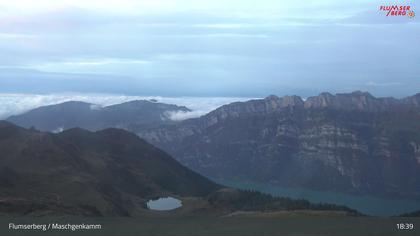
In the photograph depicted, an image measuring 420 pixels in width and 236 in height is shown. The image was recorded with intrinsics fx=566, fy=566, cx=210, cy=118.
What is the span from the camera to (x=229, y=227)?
55000 millimetres

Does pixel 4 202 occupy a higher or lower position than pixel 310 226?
lower

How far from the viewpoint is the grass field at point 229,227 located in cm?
5119

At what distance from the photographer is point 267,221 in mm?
58375

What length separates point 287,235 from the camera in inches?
1991

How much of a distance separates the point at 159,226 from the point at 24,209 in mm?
139647

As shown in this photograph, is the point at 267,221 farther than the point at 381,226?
Yes

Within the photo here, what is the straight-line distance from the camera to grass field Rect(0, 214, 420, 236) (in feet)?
168

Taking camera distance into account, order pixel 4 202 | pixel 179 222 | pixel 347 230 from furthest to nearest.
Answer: pixel 4 202, pixel 179 222, pixel 347 230

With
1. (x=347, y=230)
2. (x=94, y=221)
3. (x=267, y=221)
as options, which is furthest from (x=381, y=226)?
(x=94, y=221)

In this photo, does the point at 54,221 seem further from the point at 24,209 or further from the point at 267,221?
the point at 24,209

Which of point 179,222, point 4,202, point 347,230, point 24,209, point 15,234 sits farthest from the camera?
point 4,202

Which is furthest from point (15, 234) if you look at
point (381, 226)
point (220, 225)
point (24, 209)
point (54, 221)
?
point (24, 209)

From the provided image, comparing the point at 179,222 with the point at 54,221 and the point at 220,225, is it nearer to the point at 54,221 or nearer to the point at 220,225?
the point at 220,225

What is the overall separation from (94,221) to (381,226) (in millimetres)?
27080
